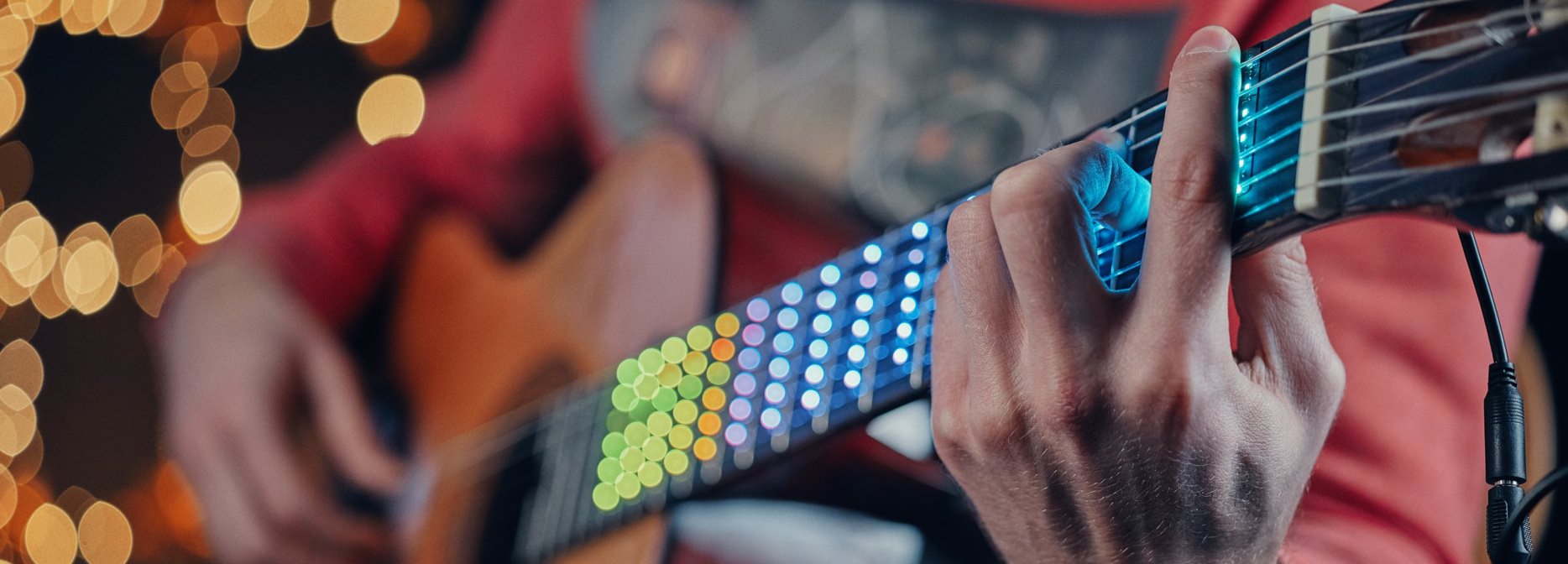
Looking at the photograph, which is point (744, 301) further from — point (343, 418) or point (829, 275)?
point (343, 418)

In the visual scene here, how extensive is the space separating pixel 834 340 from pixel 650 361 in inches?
8.2

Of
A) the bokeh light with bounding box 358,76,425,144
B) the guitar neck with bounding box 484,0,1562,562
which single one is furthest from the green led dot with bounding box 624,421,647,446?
the bokeh light with bounding box 358,76,425,144

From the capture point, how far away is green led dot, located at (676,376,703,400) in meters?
0.69

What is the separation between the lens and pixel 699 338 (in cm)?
71

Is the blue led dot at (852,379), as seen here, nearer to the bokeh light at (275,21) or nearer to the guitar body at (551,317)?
→ the guitar body at (551,317)

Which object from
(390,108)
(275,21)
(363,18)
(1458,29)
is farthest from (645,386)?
(275,21)

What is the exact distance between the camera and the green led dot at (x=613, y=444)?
745 mm

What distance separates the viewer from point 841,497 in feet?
2.46

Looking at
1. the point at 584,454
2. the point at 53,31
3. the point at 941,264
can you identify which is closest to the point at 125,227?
the point at 53,31

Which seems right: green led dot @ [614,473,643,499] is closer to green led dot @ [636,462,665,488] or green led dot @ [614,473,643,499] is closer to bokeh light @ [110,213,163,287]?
green led dot @ [636,462,665,488]

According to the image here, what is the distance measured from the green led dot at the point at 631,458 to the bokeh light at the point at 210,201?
0.90 metres

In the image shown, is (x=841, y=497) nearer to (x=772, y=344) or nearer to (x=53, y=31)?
(x=772, y=344)

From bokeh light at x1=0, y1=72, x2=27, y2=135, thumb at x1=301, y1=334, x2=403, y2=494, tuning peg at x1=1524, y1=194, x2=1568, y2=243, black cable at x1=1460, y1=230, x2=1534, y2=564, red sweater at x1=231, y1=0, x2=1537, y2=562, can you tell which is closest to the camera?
tuning peg at x1=1524, y1=194, x2=1568, y2=243

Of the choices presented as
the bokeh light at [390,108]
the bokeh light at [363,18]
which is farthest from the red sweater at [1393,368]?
the bokeh light at [363,18]
